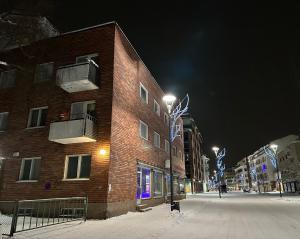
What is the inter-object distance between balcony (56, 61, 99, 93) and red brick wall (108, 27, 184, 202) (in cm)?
144

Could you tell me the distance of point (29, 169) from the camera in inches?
647

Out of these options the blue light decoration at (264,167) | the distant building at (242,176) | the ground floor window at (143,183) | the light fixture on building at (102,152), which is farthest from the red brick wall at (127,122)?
the distant building at (242,176)

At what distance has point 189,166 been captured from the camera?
219 ft

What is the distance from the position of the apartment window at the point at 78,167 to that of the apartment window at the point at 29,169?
2.29 m

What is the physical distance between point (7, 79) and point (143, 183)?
43.7 feet

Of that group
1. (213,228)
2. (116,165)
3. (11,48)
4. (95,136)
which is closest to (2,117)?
(11,48)

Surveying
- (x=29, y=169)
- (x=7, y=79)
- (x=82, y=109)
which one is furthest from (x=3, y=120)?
(x=82, y=109)

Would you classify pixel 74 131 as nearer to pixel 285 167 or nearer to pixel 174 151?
pixel 174 151

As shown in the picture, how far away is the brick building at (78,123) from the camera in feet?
48.5

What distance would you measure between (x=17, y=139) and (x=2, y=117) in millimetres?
2832

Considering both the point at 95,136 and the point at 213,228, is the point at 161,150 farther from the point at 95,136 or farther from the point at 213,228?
the point at 213,228

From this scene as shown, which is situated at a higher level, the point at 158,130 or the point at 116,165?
the point at 158,130

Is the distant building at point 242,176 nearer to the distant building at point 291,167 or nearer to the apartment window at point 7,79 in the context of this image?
the distant building at point 291,167

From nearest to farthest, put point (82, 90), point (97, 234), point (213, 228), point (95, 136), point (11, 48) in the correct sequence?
point (97, 234) < point (213, 228) < point (95, 136) < point (82, 90) < point (11, 48)
